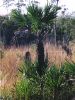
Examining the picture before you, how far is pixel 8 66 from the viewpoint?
379 inches

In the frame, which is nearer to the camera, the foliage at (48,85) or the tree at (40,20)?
the foliage at (48,85)

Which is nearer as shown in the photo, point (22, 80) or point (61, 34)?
point (22, 80)

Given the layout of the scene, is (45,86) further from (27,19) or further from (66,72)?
(27,19)

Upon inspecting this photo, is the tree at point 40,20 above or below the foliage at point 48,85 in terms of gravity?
above

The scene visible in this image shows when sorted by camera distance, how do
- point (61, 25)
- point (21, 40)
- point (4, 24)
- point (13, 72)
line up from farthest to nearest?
point (4, 24) → point (61, 25) → point (21, 40) → point (13, 72)

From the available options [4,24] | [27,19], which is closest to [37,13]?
[27,19]

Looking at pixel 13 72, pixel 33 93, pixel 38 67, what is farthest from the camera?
pixel 13 72

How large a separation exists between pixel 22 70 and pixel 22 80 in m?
0.41

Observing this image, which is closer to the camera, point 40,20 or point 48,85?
point 48,85

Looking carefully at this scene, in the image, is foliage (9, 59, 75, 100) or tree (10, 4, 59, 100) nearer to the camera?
foliage (9, 59, 75, 100)

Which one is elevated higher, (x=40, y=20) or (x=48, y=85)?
(x=40, y=20)

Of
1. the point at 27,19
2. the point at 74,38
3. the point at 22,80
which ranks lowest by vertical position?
the point at 74,38

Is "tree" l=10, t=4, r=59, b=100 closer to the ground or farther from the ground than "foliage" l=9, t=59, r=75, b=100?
farther from the ground

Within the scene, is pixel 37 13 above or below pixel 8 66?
above
